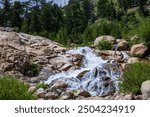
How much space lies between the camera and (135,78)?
20.7 m

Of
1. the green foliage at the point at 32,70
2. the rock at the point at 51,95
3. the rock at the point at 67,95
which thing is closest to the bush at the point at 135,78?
the rock at the point at 67,95

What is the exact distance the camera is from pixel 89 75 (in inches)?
1136

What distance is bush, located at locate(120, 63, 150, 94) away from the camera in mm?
20547

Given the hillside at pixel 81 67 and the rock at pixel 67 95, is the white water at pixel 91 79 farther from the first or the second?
the rock at pixel 67 95

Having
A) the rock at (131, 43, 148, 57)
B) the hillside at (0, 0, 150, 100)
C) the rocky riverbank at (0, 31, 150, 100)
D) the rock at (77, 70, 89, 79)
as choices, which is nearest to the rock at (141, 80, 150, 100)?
the hillside at (0, 0, 150, 100)

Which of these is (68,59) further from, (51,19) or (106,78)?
(51,19)

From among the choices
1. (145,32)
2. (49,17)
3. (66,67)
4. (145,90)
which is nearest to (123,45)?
(145,32)

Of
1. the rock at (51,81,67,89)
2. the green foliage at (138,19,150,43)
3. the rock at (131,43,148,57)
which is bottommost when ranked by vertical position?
the rock at (51,81,67,89)

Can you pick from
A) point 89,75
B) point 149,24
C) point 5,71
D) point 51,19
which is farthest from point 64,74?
point 51,19

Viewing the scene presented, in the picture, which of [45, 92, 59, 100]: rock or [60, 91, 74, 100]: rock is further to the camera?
[45, 92, 59, 100]: rock

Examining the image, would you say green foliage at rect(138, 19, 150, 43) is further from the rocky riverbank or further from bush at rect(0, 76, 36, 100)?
bush at rect(0, 76, 36, 100)

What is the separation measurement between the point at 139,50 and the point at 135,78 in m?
13.0

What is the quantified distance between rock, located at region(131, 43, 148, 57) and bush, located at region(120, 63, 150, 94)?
11.7 meters

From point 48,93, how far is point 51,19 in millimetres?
73269
